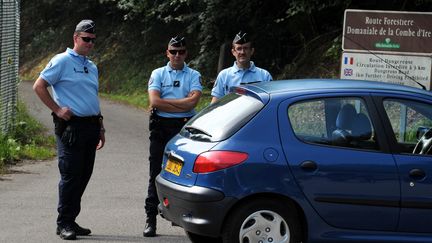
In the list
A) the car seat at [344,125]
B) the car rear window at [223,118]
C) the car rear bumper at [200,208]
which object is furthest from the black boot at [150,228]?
the car seat at [344,125]

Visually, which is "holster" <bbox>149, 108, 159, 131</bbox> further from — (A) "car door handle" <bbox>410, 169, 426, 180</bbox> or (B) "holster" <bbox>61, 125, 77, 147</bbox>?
(A) "car door handle" <bbox>410, 169, 426, 180</bbox>

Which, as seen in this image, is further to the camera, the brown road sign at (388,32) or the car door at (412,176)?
the brown road sign at (388,32)

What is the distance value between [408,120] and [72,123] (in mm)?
3016

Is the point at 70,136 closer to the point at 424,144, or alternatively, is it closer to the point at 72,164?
the point at 72,164

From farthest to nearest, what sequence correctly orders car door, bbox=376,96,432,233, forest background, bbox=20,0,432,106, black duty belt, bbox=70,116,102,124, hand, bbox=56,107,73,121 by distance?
forest background, bbox=20,0,432,106 < black duty belt, bbox=70,116,102,124 < hand, bbox=56,107,73,121 < car door, bbox=376,96,432,233

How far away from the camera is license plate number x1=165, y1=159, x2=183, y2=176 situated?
6.29 metres

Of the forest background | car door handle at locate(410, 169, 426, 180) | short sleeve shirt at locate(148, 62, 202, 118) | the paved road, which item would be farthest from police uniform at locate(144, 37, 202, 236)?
the forest background

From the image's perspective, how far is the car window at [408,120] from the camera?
6.32 m

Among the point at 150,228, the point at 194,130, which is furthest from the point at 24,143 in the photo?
the point at 194,130

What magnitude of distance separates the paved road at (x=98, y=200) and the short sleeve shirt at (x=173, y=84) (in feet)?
3.89

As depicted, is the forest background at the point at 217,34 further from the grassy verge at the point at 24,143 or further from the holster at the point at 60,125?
the holster at the point at 60,125

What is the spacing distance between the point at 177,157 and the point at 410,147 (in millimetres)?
1890

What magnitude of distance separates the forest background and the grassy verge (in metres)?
5.84

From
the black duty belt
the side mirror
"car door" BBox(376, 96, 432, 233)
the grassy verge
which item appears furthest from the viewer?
the grassy verge
